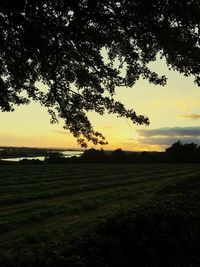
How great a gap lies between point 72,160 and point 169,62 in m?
71.6

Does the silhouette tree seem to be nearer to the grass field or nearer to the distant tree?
the grass field

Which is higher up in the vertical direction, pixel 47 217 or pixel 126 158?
pixel 126 158

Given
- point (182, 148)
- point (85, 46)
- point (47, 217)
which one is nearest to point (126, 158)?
point (182, 148)

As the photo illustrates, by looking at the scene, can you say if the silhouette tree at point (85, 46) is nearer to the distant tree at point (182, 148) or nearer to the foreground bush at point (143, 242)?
the foreground bush at point (143, 242)

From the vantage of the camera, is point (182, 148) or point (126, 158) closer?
point (126, 158)

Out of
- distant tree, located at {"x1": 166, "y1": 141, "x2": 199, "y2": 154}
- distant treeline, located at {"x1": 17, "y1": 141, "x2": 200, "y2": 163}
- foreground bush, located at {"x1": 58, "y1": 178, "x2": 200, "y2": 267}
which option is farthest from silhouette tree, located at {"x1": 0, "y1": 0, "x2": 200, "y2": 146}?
distant tree, located at {"x1": 166, "y1": 141, "x2": 199, "y2": 154}

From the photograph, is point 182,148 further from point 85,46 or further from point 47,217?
point 85,46

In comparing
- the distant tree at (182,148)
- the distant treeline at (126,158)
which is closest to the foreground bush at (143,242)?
the distant treeline at (126,158)

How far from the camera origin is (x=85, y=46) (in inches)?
403

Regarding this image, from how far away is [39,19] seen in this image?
370 inches

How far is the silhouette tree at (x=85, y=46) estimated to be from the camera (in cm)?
920

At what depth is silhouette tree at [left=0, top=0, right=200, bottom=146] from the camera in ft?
30.2

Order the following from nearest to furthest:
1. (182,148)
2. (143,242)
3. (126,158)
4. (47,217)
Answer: (143,242)
(47,217)
(126,158)
(182,148)

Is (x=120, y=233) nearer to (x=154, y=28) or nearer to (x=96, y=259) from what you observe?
(x=96, y=259)
